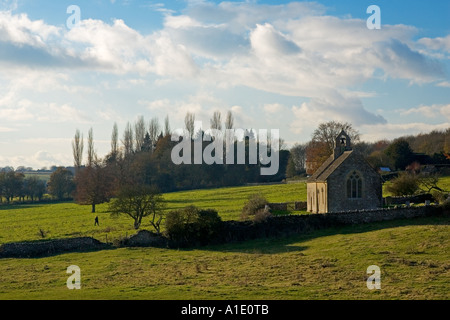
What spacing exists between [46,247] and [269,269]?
17.6 meters

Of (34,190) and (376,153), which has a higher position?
(376,153)

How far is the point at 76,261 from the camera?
1193 inches

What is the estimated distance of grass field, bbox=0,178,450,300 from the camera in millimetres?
18766

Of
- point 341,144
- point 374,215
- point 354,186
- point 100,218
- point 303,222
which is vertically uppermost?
point 341,144

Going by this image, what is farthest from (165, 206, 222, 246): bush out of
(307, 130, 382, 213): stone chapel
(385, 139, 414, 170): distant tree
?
(385, 139, 414, 170): distant tree

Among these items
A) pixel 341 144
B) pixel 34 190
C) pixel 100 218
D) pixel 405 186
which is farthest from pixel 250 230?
pixel 34 190

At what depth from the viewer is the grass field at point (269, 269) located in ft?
61.6

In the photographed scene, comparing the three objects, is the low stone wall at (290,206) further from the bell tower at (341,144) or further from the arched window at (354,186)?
the arched window at (354,186)

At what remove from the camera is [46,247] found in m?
A: 34.0

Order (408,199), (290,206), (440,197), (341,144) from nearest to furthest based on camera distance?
(440,197)
(408,199)
(341,144)
(290,206)

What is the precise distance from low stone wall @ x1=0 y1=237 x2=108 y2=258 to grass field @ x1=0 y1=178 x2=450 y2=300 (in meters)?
1.49

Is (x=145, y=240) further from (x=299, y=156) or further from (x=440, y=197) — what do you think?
(x=299, y=156)
